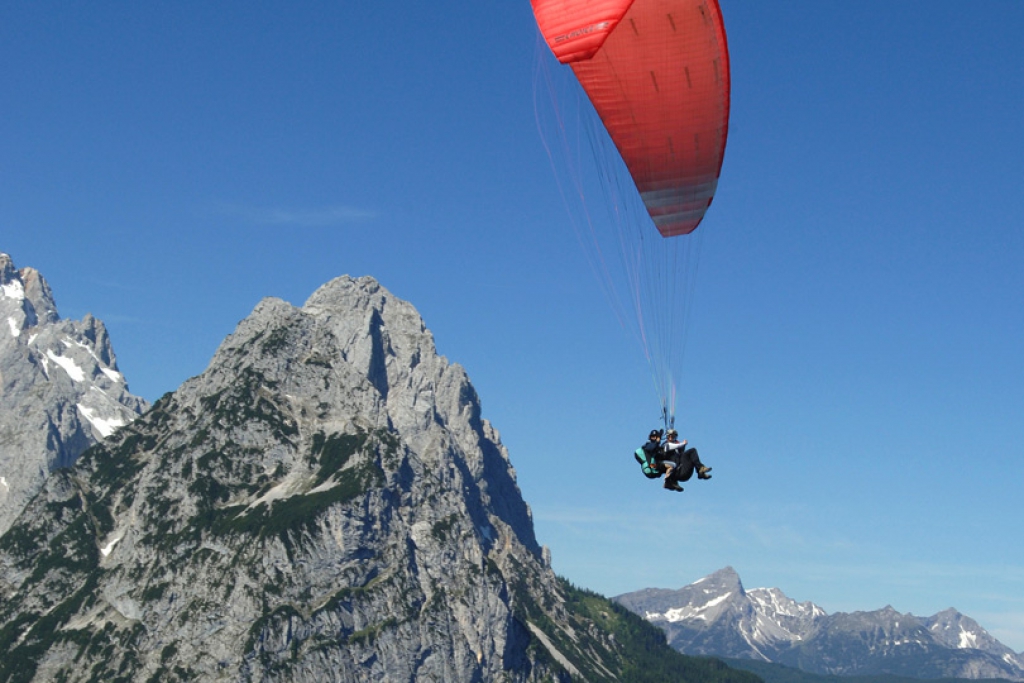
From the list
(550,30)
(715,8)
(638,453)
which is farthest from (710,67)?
(638,453)

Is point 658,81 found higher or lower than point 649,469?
higher

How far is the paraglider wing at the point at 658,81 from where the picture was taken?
185 feet

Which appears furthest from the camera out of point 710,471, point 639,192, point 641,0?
point 639,192

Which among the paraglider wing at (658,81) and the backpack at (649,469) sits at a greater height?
the paraglider wing at (658,81)

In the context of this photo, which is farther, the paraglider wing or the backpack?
the backpack

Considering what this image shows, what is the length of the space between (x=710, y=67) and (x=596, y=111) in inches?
256

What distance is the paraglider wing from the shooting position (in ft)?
185

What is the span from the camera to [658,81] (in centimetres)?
5966

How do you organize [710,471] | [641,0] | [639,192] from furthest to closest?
[639,192] → [710,471] → [641,0]

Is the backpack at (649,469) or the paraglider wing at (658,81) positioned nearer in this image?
the paraglider wing at (658,81)

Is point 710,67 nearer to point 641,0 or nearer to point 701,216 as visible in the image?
point 641,0

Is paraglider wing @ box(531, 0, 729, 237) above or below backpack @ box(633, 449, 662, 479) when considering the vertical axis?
above

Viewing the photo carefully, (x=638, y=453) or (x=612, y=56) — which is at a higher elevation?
(x=612, y=56)

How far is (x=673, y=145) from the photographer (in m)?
63.2
